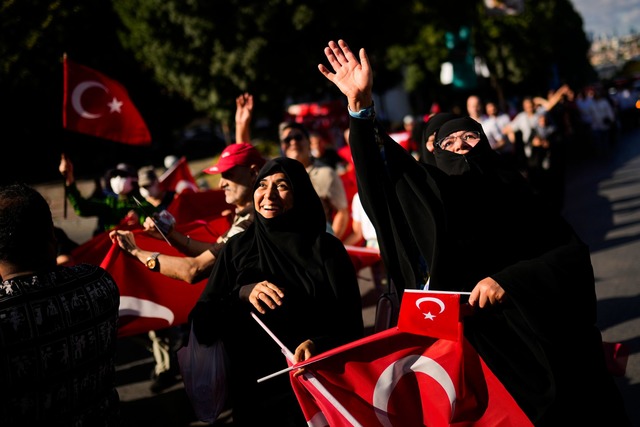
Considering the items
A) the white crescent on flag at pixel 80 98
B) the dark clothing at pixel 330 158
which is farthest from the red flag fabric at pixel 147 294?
the dark clothing at pixel 330 158

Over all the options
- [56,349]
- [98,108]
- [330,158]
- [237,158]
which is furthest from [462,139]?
Answer: [330,158]

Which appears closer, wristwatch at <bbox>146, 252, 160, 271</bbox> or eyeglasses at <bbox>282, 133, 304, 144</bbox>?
wristwatch at <bbox>146, 252, 160, 271</bbox>

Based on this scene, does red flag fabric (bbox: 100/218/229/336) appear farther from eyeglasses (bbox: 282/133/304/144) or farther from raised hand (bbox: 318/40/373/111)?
raised hand (bbox: 318/40/373/111)

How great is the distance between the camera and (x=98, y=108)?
6.18 m

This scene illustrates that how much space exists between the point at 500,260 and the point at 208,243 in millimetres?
2009

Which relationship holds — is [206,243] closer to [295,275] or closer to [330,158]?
[295,275]

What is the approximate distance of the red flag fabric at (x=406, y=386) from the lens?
8.94ft

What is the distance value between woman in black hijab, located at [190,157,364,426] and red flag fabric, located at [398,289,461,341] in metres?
0.40

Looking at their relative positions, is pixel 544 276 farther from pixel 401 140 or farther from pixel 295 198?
pixel 401 140

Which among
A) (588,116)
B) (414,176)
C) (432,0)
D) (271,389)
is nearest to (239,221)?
(271,389)

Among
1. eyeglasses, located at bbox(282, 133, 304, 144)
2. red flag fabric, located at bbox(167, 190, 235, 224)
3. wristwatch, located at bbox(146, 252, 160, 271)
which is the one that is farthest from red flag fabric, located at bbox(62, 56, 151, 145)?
wristwatch, located at bbox(146, 252, 160, 271)

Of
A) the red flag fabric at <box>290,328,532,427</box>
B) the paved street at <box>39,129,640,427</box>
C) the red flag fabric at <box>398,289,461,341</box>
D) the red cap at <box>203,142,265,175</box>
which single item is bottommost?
the paved street at <box>39,129,640,427</box>

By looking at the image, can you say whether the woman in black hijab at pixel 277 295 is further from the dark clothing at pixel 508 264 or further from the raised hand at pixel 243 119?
the raised hand at pixel 243 119

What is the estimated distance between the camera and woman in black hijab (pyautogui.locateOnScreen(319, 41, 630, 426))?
2.75 m
